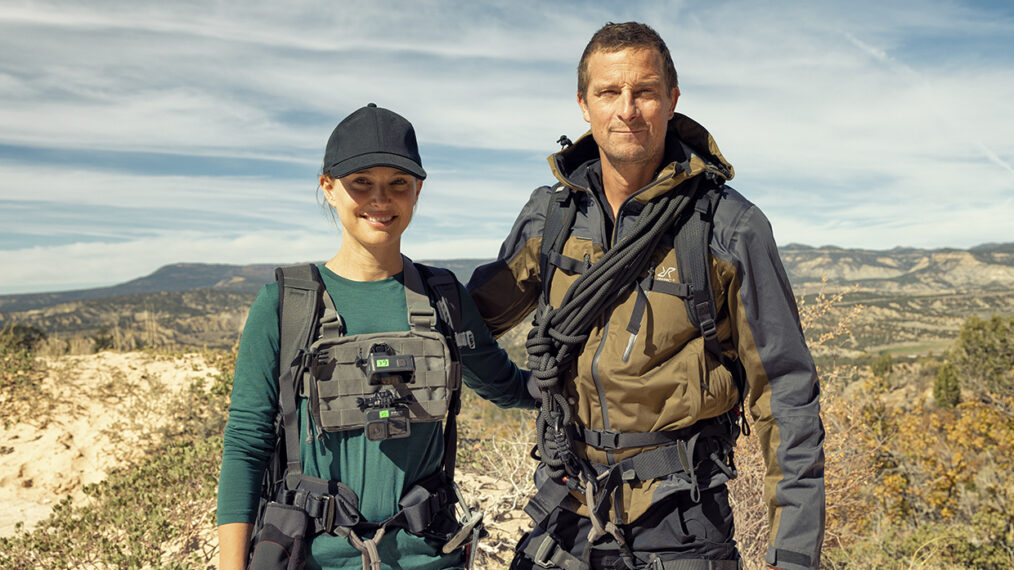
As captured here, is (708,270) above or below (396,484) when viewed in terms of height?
above

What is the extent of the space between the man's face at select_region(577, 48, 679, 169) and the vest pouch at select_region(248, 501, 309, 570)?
160 centimetres

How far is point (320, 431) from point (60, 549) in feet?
13.3

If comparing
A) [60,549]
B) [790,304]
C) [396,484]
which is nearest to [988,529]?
[790,304]

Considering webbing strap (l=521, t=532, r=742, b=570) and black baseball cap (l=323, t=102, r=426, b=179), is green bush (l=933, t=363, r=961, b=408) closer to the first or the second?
webbing strap (l=521, t=532, r=742, b=570)

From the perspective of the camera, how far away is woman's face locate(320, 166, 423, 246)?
6.87 feet

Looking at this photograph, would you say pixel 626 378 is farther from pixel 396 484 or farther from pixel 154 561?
pixel 154 561

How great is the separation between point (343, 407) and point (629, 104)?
141cm

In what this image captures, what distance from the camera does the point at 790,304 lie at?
6.97ft

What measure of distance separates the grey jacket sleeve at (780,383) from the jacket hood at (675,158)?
21cm

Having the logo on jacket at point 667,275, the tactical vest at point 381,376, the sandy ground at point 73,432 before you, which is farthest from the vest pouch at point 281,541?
the sandy ground at point 73,432

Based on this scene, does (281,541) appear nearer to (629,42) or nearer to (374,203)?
(374,203)

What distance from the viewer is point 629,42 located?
2275 mm

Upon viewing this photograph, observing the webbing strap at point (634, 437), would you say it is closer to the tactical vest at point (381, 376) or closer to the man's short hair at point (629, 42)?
A: the tactical vest at point (381, 376)

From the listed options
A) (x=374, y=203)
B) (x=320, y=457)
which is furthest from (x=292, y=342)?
(x=374, y=203)
